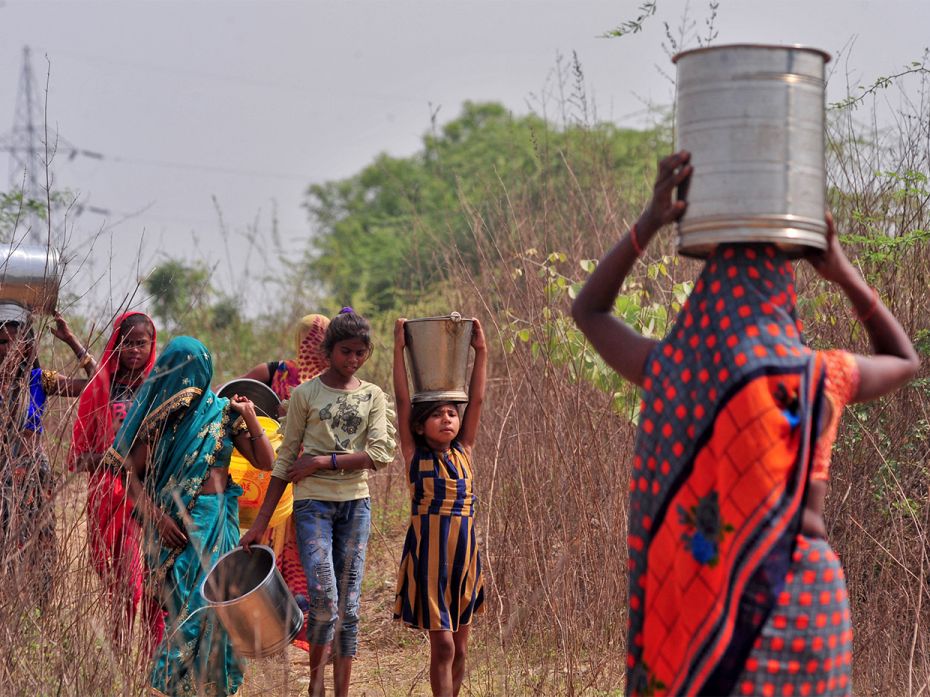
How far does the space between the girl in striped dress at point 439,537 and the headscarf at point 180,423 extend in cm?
83

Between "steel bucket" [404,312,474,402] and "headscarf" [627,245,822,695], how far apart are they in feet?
6.65

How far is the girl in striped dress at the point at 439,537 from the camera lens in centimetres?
439

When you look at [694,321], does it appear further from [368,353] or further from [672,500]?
[368,353]

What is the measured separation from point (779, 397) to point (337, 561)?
2888 millimetres

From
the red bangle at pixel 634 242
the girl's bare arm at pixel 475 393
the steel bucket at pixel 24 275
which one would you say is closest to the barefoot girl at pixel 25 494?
the steel bucket at pixel 24 275

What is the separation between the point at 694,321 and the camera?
2.46 metres

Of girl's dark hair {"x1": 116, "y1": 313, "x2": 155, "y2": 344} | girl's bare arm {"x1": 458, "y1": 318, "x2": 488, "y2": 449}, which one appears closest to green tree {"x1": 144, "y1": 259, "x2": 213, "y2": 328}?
girl's dark hair {"x1": 116, "y1": 313, "x2": 155, "y2": 344}

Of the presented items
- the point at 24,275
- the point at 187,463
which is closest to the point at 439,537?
the point at 187,463

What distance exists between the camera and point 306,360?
6.18 m

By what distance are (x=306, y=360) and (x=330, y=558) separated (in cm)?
170

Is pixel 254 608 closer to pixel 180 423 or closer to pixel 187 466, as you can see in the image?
pixel 187 466

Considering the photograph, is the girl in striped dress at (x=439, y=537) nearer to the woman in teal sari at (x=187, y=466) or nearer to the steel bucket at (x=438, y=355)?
the steel bucket at (x=438, y=355)

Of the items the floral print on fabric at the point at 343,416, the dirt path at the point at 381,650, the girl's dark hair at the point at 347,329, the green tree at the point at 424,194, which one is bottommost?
the dirt path at the point at 381,650

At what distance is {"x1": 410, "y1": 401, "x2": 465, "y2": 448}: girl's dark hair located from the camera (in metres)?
4.49
